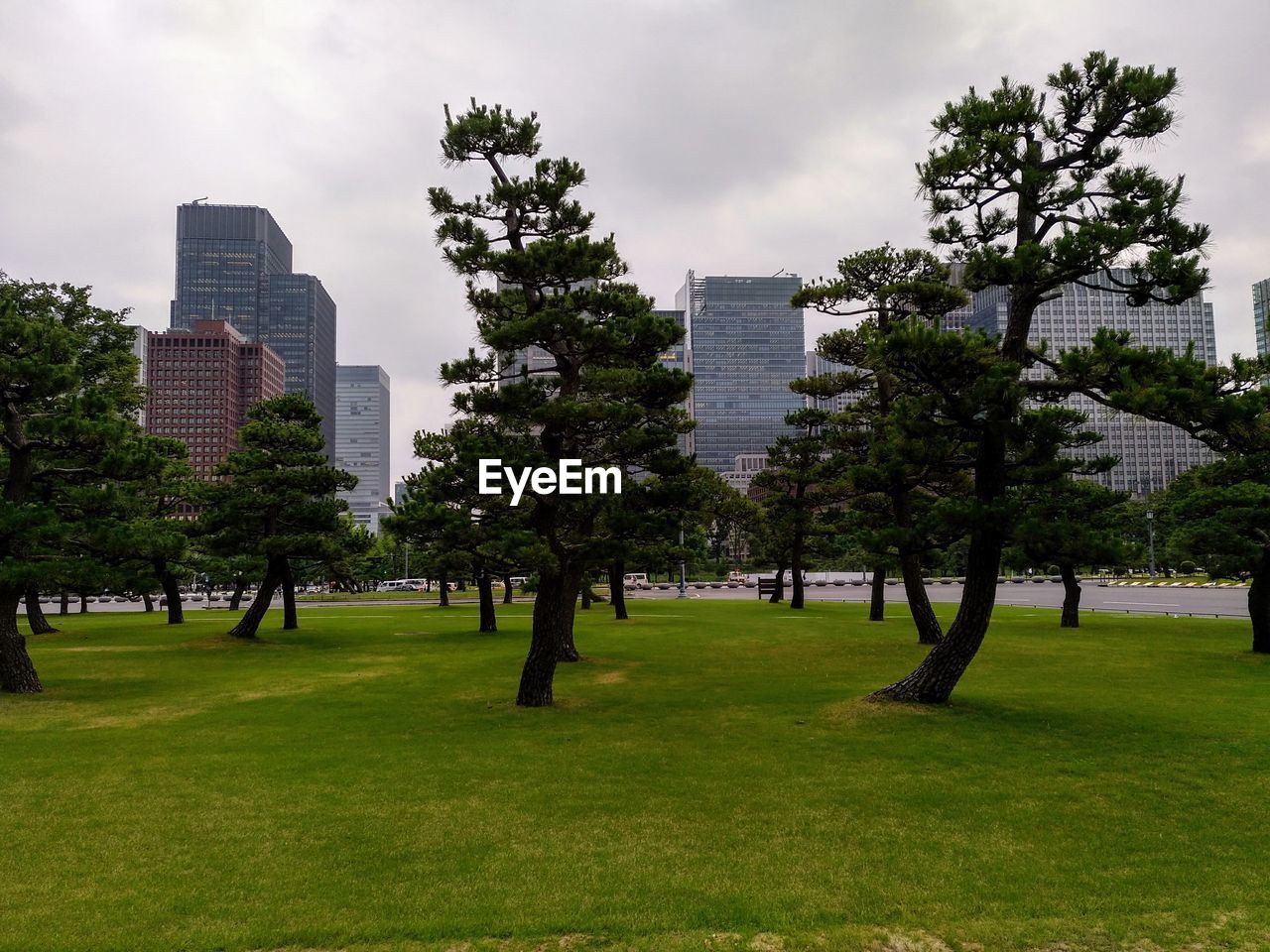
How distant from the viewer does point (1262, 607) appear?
18.3 m

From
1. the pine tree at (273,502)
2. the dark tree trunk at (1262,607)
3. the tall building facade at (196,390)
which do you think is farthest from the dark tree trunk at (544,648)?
the tall building facade at (196,390)

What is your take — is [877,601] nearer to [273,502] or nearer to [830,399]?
[830,399]

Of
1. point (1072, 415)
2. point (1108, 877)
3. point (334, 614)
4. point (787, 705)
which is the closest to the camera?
point (1108, 877)

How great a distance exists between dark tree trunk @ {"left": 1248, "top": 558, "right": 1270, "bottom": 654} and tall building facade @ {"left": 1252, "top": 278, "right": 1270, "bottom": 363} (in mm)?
5341

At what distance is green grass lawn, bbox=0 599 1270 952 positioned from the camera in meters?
5.09

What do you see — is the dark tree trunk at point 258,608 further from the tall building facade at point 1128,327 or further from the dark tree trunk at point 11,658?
the tall building facade at point 1128,327

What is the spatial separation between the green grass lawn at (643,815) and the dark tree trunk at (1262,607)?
171 inches

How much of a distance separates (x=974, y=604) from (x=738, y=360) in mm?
189098

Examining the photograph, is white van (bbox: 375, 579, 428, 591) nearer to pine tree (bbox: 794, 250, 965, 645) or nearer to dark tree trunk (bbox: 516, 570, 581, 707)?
pine tree (bbox: 794, 250, 965, 645)

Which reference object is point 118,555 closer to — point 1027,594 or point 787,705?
point 787,705

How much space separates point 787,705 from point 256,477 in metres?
18.7

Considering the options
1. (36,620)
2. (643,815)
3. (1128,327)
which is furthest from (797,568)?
(36,620)

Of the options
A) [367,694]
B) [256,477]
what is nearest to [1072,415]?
[367,694]

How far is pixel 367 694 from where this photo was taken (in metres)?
14.2
